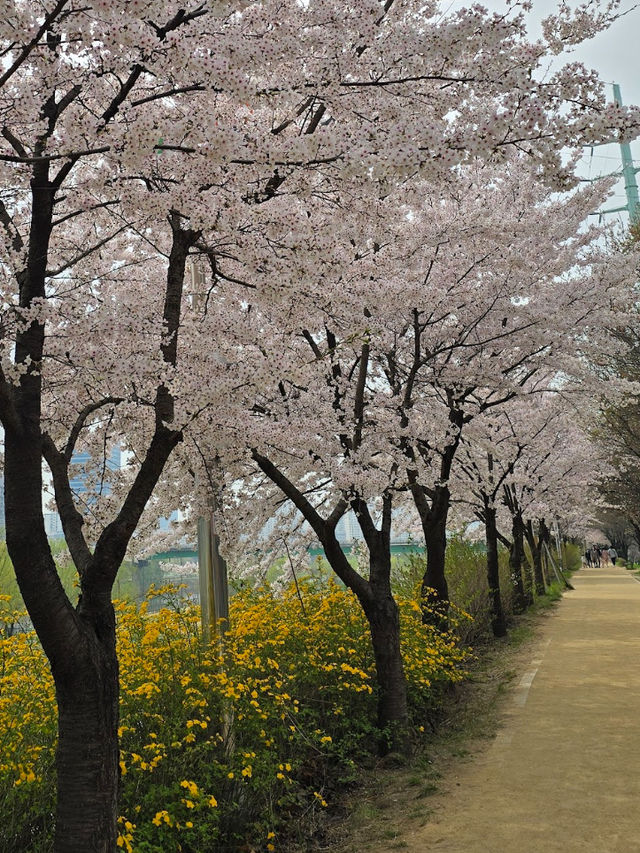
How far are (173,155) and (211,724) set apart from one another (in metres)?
4.10

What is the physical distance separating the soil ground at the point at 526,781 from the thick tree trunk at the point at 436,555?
1228mm

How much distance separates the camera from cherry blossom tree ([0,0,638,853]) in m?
3.34

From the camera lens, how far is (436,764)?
6.74 m

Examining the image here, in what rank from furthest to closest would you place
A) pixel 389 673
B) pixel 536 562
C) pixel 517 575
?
pixel 536 562, pixel 517 575, pixel 389 673

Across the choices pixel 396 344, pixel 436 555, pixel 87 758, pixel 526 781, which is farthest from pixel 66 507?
pixel 436 555

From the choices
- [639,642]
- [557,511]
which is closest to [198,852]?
[639,642]

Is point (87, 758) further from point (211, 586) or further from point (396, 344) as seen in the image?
point (396, 344)

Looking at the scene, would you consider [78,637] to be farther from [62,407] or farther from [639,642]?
[639,642]

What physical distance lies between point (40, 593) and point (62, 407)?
2.15m

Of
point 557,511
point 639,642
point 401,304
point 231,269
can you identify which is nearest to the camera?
point 231,269

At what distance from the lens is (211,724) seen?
5586mm

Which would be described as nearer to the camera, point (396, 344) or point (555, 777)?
point (555, 777)

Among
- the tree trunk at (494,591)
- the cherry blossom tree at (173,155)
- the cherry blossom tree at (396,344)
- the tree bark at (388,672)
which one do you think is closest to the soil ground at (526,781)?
the tree bark at (388,672)

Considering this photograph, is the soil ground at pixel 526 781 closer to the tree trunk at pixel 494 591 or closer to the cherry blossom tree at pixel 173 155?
the cherry blossom tree at pixel 173 155
